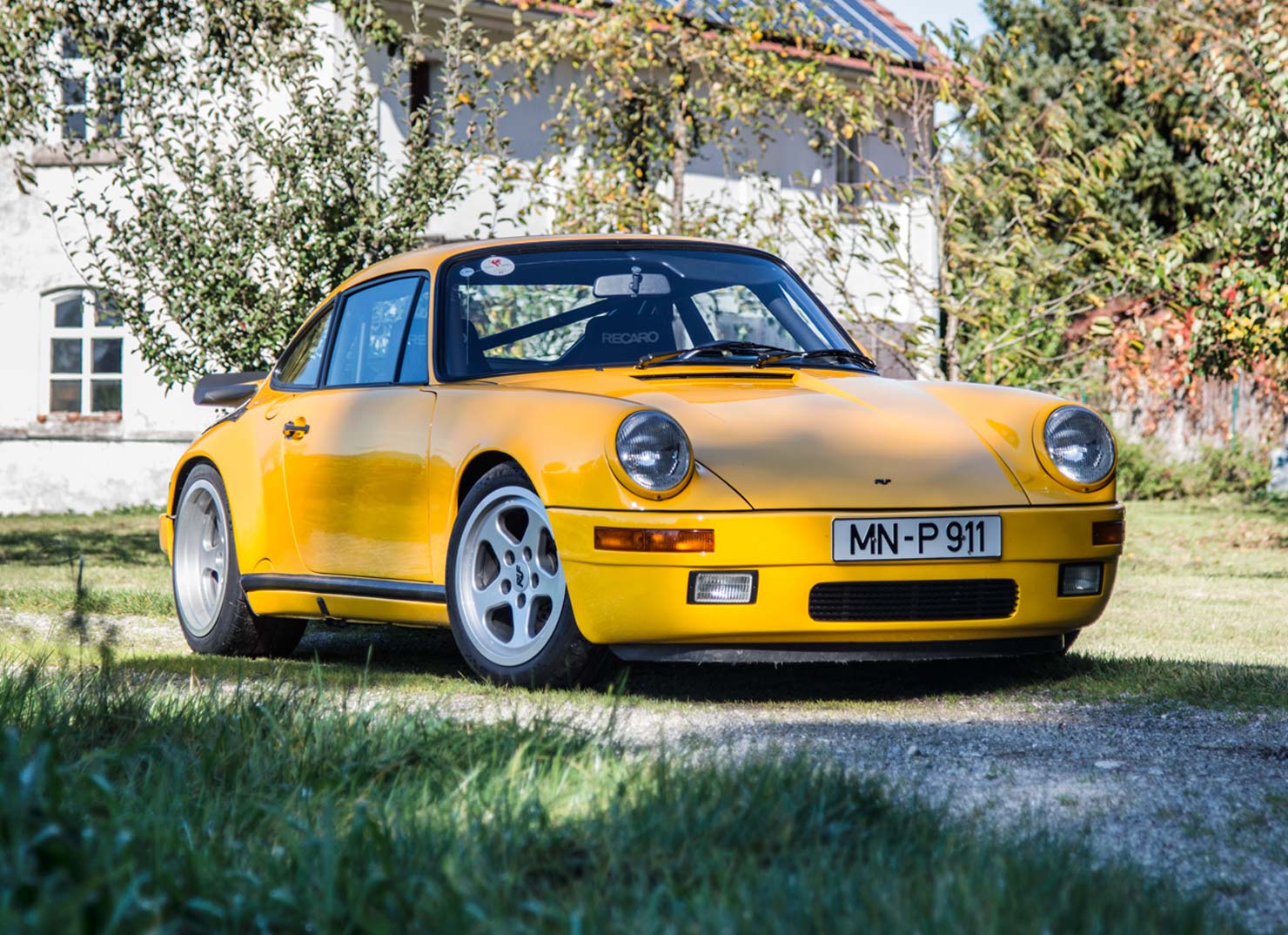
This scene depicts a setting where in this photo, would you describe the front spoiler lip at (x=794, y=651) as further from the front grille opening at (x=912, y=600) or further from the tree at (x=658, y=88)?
the tree at (x=658, y=88)

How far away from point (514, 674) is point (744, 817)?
218 cm

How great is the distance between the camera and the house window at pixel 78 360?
61.2 ft

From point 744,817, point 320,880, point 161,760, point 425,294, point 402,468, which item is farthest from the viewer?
point 425,294

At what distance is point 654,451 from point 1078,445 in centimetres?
138

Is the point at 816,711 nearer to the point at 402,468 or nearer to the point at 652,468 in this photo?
the point at 652,468

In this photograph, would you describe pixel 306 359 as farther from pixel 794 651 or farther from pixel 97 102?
pixel 97 102

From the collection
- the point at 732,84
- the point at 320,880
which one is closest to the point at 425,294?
the point at 320,880

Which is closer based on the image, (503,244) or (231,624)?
(503,244)

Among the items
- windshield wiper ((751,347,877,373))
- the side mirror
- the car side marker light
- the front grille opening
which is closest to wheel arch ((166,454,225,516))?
the side mirror

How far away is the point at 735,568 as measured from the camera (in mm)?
4746

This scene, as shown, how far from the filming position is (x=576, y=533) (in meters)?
4.84

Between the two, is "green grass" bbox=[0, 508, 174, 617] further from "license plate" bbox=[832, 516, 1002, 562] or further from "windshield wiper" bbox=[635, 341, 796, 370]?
"license plate" bbox=[832, 516, 1002, 562]

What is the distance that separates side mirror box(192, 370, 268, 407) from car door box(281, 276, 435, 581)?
Answer: 2.08 ft

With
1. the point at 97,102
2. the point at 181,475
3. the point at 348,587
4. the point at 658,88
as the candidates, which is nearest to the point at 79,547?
the point at 97,102
